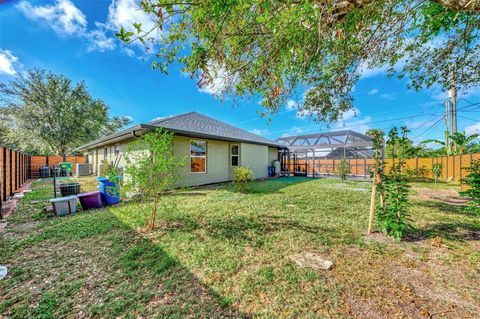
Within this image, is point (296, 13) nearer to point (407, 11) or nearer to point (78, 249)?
point (407, 11)

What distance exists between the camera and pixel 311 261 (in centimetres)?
266

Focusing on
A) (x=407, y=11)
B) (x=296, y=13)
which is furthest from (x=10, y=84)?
(x=407, y=11)

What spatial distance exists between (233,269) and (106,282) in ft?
5.08

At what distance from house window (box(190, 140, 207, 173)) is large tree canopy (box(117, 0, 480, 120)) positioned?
19.0 feet

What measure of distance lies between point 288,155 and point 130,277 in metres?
15.6

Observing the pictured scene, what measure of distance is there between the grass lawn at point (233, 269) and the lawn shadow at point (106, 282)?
0.01m

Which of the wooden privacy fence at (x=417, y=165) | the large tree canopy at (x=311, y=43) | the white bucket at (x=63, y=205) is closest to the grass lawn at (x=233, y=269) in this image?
the white bucket at (x=63, y=205)

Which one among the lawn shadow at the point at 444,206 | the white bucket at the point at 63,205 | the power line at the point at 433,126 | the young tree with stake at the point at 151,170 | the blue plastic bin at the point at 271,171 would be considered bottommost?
the lawn shadow at the point at 444,206

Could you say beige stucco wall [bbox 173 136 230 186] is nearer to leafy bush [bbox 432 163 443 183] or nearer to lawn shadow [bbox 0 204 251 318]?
lawn shadow [bbox 0 204 251 318]

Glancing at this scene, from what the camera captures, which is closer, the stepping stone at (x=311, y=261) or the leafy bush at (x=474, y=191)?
the stepping stone at (x=311, y=261)

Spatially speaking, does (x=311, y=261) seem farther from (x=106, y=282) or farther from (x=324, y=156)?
(x=324, y=156)

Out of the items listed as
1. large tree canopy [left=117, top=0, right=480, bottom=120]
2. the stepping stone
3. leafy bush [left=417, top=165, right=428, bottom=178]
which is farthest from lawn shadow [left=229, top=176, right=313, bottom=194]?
leafy bush [left=417, top=165, right=428, bottom=178]

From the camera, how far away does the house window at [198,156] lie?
920cm

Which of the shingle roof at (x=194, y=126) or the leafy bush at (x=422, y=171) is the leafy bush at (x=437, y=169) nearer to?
the leafy bush at (x=422, y=171)
